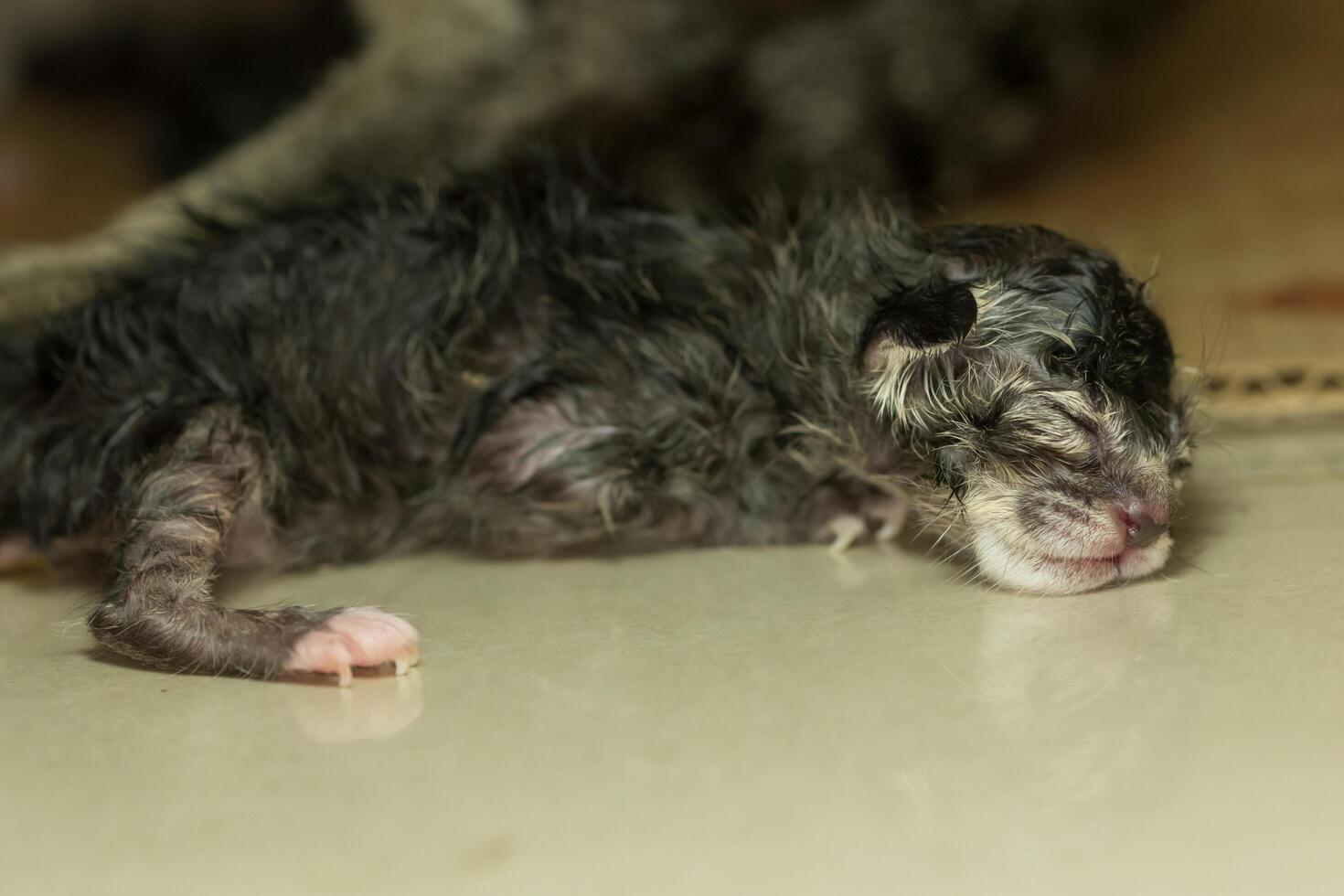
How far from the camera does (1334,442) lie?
8.95ft

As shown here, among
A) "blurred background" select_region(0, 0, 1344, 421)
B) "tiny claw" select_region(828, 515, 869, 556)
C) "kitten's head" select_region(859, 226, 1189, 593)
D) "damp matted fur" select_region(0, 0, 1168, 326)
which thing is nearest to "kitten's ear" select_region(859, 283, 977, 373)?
"kitten's head" select_region(859, 226, 1189, 593)

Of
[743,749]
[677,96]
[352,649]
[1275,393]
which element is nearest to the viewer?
[743,749]

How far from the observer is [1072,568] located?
2123 millimetres

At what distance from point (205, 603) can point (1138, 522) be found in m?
1.55

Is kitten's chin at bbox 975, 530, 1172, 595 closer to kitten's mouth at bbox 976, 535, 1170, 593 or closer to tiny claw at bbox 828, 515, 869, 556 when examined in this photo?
kitten's mouth at bbox 976, 535, 1170, 593

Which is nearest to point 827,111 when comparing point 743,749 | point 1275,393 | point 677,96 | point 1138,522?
point 677,96

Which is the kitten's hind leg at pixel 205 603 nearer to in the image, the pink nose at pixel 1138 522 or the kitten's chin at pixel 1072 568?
the kitten's chin at pixel 1072 568

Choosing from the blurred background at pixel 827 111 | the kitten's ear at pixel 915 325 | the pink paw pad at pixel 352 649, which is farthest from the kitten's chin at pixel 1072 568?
the pink paw pad at pixel 352 649

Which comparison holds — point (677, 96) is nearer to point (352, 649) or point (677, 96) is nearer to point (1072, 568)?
point (1072, 568)

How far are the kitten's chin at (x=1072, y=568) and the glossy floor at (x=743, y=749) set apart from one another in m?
0.03

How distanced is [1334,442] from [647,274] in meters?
1.53

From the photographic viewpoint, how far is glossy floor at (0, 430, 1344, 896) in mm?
1342

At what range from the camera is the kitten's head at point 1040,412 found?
2.12 metres

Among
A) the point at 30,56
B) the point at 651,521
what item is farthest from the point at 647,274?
the point at 30,56
